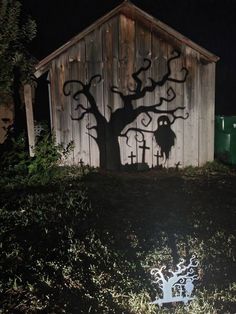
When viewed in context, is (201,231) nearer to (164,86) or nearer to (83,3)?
(164,86)

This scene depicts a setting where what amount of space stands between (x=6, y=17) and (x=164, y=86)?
399 centimetres

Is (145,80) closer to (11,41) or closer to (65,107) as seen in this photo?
(65,107)

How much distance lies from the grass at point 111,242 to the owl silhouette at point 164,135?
3.35 ft

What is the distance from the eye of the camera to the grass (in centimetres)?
413

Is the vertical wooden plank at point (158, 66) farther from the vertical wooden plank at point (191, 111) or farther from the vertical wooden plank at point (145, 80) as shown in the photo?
the vertical wooden plank at point (191, 111)

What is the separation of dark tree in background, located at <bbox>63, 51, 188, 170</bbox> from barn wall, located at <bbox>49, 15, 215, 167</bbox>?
5 centimetres

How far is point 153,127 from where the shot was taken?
9125 mm

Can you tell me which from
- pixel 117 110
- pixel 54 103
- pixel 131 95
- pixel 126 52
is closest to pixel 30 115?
pixel 54 103

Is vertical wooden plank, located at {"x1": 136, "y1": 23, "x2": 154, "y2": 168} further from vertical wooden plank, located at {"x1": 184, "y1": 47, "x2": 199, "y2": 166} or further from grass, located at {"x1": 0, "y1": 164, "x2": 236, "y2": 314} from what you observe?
grass, located at {"x1": 0, "y1": 164, "x2": 236, "y2": 314}

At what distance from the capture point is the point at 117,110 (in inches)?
354

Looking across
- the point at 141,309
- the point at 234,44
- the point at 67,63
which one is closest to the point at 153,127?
the point at 67,63

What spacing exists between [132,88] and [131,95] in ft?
0.49

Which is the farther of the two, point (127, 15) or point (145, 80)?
point (145, 80)

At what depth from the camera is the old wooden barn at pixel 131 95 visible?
28.2 feet
